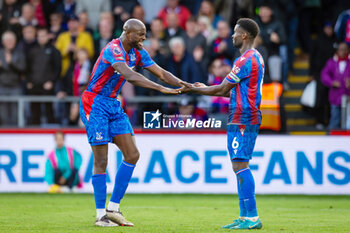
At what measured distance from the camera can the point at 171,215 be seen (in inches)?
444

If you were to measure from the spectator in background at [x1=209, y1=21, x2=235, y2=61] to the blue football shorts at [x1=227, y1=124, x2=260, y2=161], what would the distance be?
7.56 metres

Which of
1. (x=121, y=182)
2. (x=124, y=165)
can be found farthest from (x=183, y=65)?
(x=121, y=182)

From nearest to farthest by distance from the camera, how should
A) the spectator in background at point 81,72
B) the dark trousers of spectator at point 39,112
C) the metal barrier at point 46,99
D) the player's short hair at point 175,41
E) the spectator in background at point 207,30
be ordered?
the metal barrier at point 46,99
the dark trousers of spectator at point 39,112
the player's short hair at point 175,41
the spectator in background at point 81,72
the spectator in background at point 207,30

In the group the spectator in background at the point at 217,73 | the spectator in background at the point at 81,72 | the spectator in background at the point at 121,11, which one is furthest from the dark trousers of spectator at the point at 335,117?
the spectator in background at the point at 121,11

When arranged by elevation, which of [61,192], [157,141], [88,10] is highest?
[88,10]

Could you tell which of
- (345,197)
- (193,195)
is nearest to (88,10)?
(193,195)

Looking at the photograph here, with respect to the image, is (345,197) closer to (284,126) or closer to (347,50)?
(284,126)

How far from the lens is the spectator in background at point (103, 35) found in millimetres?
17422

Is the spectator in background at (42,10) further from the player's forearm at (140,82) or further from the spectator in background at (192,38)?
the player's forearm at (140,82)

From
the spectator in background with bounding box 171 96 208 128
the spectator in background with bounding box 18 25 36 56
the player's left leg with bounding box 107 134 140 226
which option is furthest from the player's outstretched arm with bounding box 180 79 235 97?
the spectator in background with bounding box 18 25 36 56

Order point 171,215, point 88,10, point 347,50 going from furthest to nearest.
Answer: point 88,10
point 347,50
point 171,215

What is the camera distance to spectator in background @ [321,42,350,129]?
1609 centimetres

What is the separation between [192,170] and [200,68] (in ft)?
8.46

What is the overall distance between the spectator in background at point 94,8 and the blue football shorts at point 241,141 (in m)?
10.1
